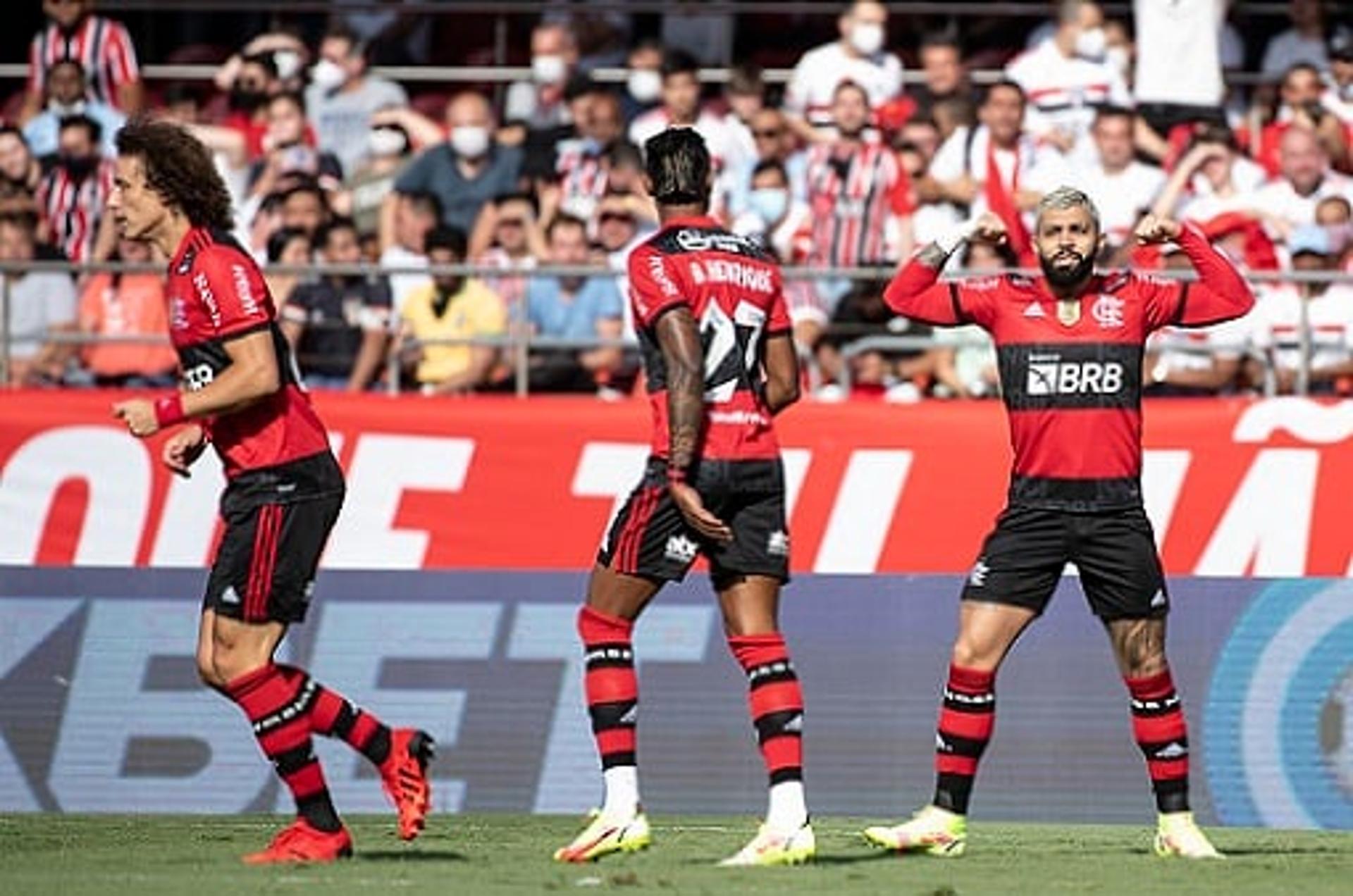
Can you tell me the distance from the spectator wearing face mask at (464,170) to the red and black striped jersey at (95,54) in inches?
86.9

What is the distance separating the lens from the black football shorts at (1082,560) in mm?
11102

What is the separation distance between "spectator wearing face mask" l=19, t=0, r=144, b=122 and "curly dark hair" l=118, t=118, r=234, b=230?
32.3ft

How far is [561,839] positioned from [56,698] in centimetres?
354

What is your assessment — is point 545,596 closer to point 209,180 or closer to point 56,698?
point 56,698

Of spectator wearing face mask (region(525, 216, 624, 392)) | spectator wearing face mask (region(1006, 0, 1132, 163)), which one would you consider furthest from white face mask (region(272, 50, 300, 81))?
spectator wearing face mask (region(1006, 0, 1132, 163))

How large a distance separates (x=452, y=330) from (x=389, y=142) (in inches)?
125

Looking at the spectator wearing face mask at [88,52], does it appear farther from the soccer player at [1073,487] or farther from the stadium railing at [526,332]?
the soccer player at [1073,487]

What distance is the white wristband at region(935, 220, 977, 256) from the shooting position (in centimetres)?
1120

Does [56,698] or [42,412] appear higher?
[42,412]

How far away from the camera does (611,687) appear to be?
35.6 ft

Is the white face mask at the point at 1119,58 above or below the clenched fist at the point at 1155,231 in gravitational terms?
above

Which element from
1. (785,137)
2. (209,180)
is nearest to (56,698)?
(209,180)

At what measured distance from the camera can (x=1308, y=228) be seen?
1781 centimetres

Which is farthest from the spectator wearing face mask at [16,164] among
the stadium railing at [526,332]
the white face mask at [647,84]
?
the white face mask at [647,84]
